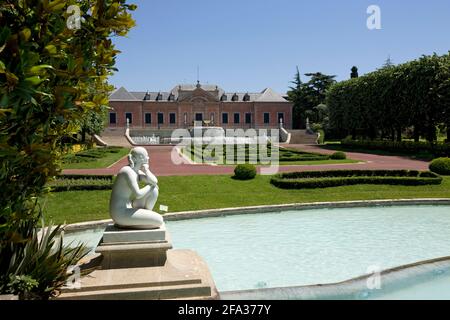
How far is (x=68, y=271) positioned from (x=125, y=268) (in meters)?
0.68

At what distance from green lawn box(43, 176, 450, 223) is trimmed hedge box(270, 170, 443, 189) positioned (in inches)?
12.9

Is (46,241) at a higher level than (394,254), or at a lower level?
higher

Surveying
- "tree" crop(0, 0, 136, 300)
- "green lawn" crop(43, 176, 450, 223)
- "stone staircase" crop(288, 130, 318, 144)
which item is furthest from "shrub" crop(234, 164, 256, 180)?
"stone staircase" crop(288, 130, 318, 144)

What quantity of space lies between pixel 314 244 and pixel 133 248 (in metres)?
4.77

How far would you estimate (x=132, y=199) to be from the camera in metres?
5.20

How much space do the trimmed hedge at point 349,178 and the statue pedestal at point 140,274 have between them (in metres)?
10.5

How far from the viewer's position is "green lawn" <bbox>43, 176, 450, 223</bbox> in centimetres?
1215

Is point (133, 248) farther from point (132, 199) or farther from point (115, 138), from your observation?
point (115, 138)

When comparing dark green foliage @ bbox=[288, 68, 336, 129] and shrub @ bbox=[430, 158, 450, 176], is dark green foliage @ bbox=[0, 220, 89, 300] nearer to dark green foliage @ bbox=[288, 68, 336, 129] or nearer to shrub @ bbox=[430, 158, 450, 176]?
shrub @ bbox=[430, 158, 450, 176]

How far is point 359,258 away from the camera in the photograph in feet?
24.7

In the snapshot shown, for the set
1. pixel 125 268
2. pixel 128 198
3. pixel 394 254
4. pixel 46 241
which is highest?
pixel 128 198

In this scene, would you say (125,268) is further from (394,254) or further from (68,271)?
(394,254)

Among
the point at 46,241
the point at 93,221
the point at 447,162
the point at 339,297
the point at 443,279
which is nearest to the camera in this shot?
the point at 46,241
